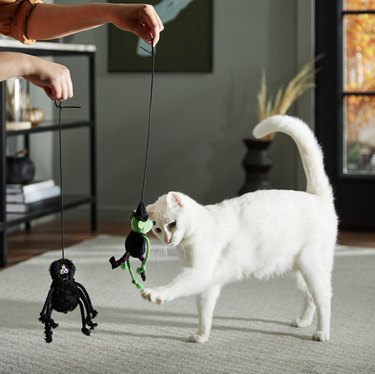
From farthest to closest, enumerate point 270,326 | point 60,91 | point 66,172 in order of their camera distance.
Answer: point 66,172, point 270,326, point 60,91

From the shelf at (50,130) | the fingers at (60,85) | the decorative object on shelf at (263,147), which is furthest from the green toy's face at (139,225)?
the decorative object on shelf at (263,147)

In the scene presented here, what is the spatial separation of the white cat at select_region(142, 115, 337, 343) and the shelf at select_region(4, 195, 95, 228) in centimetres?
143

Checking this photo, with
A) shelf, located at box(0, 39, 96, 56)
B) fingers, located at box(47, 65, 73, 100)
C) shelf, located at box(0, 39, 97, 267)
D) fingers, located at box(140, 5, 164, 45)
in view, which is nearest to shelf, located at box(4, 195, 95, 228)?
shelf, located at box(0, 39, 97, 267)

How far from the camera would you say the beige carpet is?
2.25 m

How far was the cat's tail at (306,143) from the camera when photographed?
2561mm

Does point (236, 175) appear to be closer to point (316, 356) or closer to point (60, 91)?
point (316, 356)

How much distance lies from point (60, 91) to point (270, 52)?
10.2 ft

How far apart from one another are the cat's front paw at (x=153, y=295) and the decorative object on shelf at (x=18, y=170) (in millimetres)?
2251

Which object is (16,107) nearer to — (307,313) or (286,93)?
(286,93)

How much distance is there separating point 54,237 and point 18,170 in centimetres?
46

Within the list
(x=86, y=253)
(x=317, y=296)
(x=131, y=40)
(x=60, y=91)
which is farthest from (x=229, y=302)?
(x=131, y=40)

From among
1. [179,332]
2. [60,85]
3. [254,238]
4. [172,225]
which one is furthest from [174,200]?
[60,85]

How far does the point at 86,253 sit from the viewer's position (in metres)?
3.85

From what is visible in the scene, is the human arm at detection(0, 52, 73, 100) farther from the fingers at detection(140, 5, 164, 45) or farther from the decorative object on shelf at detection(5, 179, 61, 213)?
the decorative object on shelf at detection(5, 179, 61, 213)
